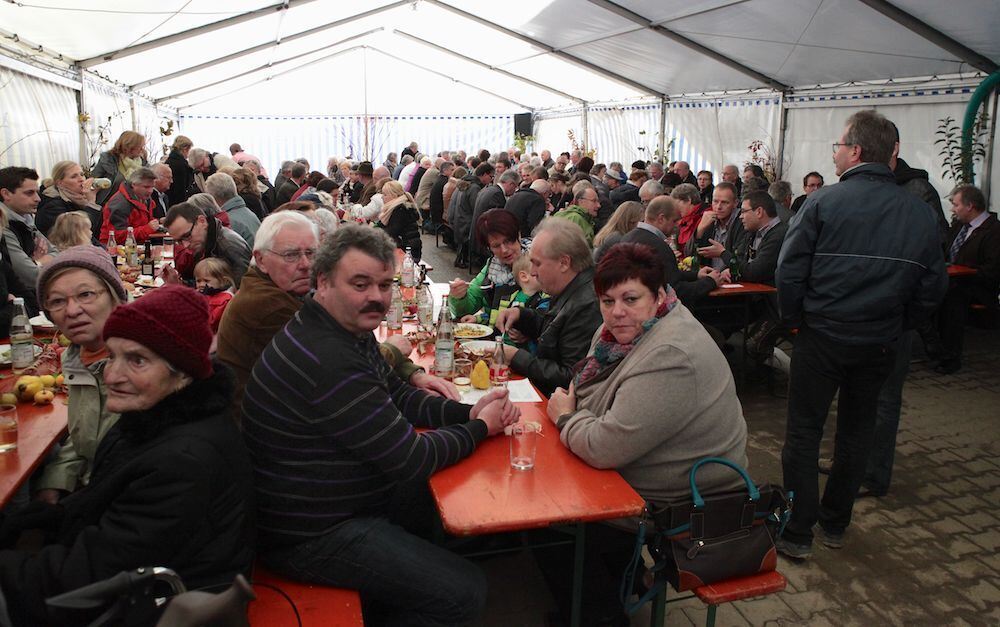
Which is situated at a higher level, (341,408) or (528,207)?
(528,207)

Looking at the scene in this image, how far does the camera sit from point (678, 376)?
213cm

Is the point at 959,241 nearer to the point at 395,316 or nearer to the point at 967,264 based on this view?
the point at 967,264

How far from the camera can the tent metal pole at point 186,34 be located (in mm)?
9031

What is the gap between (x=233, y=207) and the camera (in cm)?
577

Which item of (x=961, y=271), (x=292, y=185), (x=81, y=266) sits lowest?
(x=961, y=271)

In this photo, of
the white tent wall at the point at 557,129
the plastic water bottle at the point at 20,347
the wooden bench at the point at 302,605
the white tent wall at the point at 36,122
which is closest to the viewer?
the wooden bench at the point at 302,605

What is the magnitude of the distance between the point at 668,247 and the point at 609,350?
237 centimetres

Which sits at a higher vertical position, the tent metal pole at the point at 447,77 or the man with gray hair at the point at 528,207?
the tent metal pole at the point at 447,77

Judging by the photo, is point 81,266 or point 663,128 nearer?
point 81,266

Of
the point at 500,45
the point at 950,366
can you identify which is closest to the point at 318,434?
the point at 950,366

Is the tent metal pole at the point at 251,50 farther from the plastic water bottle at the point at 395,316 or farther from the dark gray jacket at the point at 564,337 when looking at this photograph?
the dark gray jacket at the point at 564,337

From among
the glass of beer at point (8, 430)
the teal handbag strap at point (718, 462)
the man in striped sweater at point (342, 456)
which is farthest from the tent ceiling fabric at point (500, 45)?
the man in striped sweater at point (342, 456)

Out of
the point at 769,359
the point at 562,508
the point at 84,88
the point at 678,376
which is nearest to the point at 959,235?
the point at 769,359

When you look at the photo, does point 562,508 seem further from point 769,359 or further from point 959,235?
point 959,235
